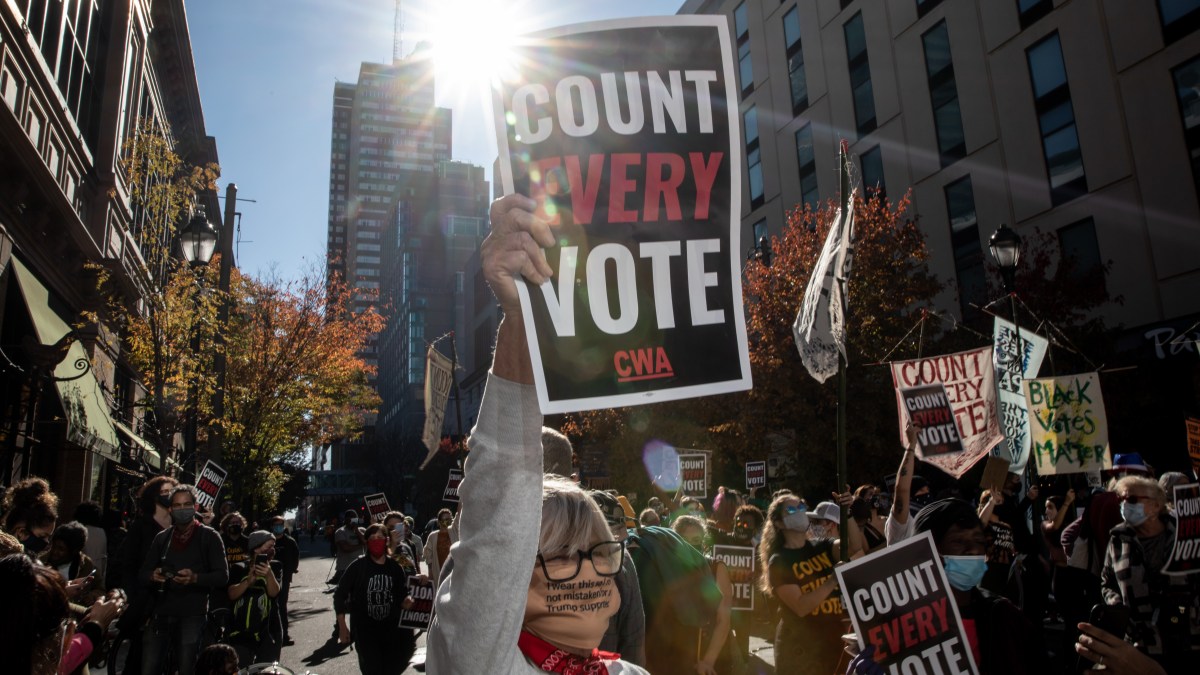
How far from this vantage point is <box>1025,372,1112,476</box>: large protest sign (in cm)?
969

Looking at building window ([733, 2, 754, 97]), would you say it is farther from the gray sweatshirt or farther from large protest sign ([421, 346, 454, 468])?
the gray sweatshirt

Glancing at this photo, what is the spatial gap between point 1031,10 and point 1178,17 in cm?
477

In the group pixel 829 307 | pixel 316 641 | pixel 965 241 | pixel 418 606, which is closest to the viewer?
pixel 829 307

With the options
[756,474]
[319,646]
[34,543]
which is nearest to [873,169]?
[756,474]

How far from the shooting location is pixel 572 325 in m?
2.10

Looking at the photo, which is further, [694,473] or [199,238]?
[694,473]

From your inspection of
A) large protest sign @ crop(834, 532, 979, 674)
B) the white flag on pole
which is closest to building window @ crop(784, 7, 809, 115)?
the white flag on pole

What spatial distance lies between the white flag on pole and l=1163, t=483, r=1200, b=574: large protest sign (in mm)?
3120

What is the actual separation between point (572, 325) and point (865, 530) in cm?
663

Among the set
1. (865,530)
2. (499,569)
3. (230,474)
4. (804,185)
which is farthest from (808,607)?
(804,185)

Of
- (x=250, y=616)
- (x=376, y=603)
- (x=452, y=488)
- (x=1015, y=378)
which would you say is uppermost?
(x=1015, y=378)

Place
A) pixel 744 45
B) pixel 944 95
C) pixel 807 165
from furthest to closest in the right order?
pixel 744 45
pixel 807 165
pixel 944 95

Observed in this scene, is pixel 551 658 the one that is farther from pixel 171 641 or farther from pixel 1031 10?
pixel 1031 10

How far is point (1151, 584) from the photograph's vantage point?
590 cm
